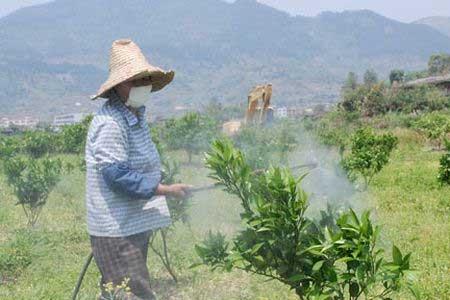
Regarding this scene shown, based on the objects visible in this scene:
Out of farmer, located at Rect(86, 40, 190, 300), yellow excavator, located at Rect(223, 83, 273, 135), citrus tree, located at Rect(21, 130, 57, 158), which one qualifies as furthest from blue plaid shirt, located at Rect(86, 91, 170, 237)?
yellow excavator, located at Rect(223, 83, 273, 135)

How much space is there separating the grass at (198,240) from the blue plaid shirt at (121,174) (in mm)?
545

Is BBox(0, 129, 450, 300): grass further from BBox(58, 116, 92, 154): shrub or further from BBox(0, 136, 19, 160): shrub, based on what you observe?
BBox(58, 116, 92, 154): shrub

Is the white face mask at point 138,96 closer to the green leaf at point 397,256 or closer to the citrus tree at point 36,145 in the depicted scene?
the green leaf at point 397,256

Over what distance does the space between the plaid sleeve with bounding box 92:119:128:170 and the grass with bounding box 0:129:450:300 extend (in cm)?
80

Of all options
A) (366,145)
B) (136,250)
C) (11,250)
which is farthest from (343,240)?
(366,145)

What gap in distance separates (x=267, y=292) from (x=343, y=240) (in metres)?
2.92

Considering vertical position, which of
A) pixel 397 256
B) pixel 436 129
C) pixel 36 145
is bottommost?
pixel 36 145

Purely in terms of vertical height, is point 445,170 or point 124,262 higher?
point 124,262

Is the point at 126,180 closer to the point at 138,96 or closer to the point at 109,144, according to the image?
the point at 109,144

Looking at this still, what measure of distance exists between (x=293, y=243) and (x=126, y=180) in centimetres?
Result: 114

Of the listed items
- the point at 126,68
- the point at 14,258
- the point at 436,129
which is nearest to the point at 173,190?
the point at 126,68

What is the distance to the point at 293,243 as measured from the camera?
282 cm

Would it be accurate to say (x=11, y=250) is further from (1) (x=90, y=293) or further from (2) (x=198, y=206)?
(2) (x=198, y=206)

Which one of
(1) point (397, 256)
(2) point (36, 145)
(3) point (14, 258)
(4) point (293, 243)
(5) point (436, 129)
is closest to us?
(1) point (397, 256)
